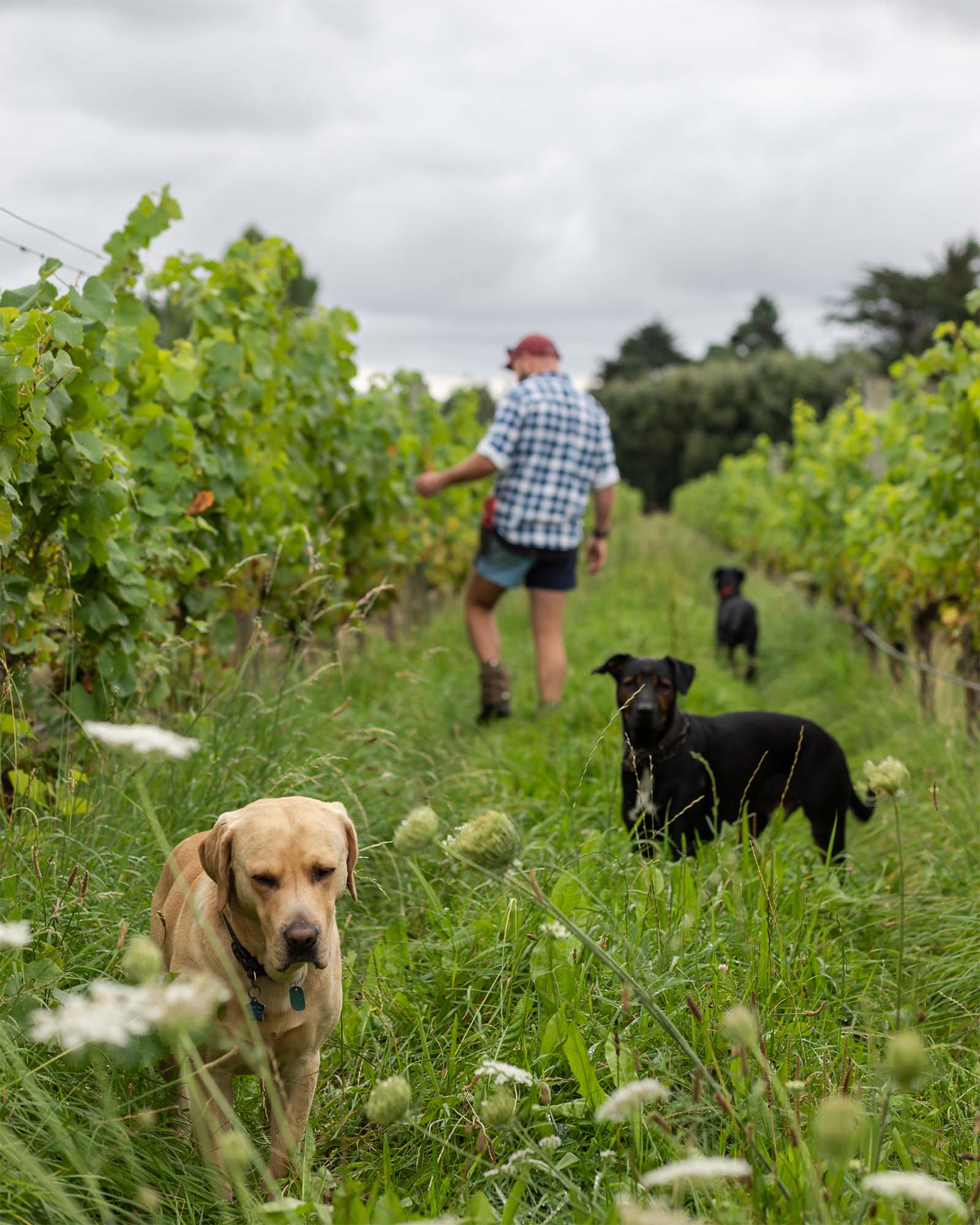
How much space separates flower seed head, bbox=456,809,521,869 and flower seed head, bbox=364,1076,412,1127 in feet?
1.25

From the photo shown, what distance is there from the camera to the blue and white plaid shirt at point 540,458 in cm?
624

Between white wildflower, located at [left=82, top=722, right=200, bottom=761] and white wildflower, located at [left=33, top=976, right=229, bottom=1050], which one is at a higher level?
white wildflower, located at [left=82, top=722, right=200, bottom=761]

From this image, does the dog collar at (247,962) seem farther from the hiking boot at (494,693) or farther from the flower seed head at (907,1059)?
the hiking boot at (494,693)

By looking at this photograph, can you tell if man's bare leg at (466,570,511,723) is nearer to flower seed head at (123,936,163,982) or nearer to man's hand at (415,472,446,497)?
man's hand at (415,472,446,497)

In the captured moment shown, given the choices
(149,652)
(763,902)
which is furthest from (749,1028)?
(149,652)

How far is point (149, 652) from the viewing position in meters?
3.87

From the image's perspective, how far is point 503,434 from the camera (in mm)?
6238

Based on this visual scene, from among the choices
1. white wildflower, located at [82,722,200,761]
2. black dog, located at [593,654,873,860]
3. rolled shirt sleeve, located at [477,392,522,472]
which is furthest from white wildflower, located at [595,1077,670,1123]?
rolled shirt sleeve, located at [477,392,522,472]

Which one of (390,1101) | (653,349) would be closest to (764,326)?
(653,349)

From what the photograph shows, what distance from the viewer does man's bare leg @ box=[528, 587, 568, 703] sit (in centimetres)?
646

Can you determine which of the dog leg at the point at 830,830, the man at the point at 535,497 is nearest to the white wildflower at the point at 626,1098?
the dog leg at the point at 830,830

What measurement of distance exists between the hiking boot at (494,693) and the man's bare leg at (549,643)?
23 centimetres

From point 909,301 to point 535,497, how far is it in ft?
152

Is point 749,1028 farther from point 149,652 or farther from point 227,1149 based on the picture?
point 149,652
